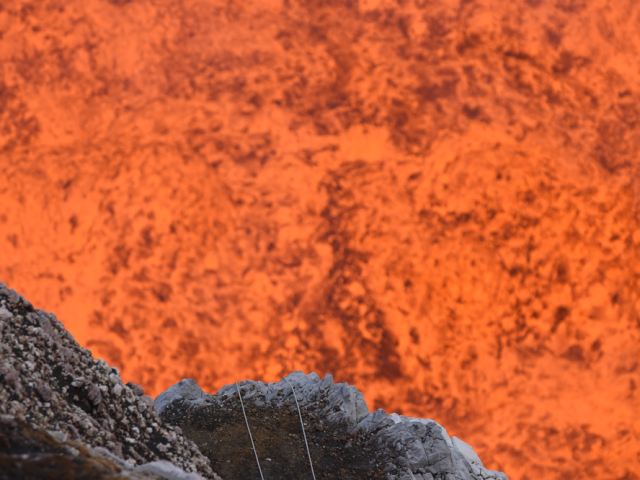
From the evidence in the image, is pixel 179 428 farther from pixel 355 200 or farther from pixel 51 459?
pixel 355 200

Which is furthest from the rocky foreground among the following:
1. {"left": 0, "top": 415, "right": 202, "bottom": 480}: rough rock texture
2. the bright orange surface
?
the bright orange surface

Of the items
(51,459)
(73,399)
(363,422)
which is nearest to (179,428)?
(73,399)

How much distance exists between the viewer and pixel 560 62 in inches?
530

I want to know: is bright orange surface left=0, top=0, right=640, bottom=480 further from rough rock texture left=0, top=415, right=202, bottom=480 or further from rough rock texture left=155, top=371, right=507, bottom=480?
rough rock texture left=0, top=415, right=202, bottom=480

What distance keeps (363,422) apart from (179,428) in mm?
3223

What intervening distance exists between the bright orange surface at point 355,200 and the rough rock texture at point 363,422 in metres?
2.23

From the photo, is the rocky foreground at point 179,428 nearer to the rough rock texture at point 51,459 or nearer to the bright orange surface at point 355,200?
the rough rock texture at point 51,459

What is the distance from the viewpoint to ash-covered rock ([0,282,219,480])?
451cm

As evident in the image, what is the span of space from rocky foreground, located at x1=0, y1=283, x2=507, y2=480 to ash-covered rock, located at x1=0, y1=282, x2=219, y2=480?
13mm

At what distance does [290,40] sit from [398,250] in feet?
19.6

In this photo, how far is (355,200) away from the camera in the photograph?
12625 millimetres

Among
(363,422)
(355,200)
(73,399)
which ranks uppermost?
(355,200)

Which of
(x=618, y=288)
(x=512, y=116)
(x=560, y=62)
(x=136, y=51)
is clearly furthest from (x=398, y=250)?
(x=136, y=51)

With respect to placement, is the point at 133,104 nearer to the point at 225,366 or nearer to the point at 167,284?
the point at 167,284
